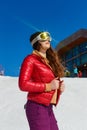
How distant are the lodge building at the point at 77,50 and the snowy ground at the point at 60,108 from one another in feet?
131

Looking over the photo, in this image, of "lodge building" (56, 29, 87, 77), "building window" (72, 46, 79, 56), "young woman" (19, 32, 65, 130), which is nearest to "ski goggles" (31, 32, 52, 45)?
"young woman" (19, 32, 65, 130)

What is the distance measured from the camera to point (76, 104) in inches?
357

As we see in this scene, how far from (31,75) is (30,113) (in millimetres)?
331

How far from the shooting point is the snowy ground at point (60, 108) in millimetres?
7820

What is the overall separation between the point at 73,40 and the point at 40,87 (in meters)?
52.3

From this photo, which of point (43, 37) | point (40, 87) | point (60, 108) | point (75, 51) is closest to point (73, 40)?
point (75, 51)

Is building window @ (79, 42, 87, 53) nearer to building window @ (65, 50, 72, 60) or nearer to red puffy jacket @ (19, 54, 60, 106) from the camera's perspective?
building window @ (65, 50, 72, 60)

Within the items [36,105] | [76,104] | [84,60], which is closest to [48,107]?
[36,105]

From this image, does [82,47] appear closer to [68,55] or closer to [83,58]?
[83,58]

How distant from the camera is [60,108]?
8.85 m

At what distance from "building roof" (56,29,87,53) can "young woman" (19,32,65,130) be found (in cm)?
5036

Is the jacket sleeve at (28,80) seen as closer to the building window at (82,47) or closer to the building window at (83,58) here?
the building window at (83,58)

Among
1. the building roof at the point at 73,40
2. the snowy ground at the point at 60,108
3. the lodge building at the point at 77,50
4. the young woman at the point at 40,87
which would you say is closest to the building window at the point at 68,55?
the lodge building at the point at 77,50

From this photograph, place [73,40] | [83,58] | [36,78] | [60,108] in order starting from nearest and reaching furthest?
[36,78], [60,108], [83,58], [73,40]
